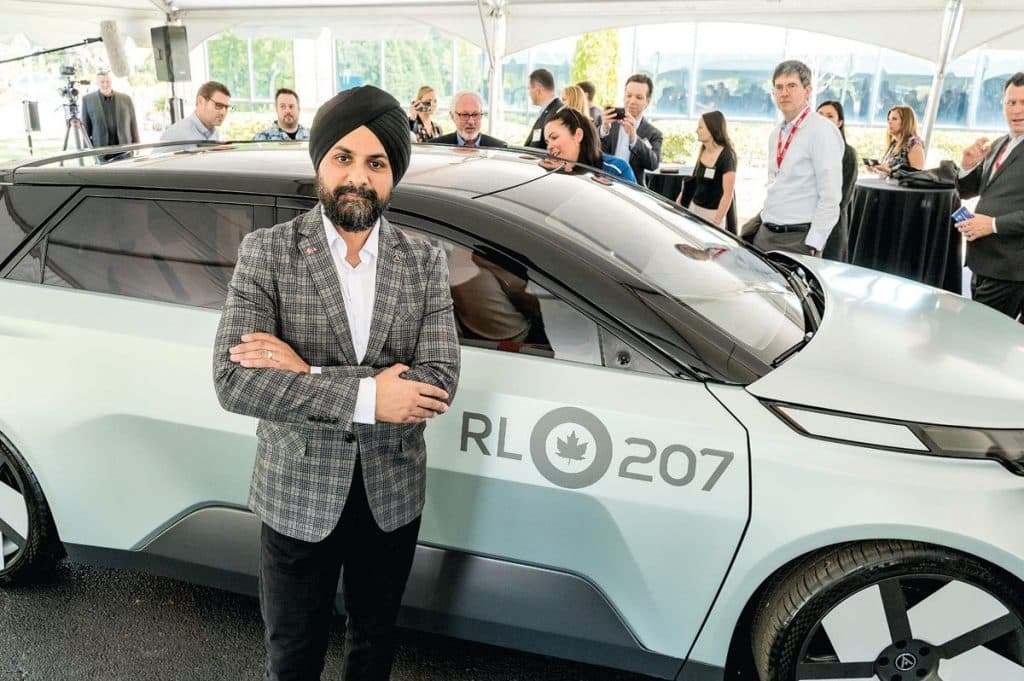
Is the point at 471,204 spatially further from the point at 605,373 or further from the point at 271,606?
the point at 271,606

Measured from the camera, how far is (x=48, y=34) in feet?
30.1

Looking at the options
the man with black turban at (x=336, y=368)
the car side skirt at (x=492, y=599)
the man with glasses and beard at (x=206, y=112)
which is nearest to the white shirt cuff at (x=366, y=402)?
the man with black turban at (x=336, y=368)

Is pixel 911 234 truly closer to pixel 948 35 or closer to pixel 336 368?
pixel 948 35

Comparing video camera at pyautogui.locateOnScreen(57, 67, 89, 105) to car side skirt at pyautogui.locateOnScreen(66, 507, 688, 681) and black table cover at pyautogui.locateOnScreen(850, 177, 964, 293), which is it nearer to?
black table cover at pyautogui.locateOnScreen(850, 177, 964, 293)

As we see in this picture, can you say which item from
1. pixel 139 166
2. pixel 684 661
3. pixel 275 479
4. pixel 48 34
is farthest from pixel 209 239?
pixel 48 34

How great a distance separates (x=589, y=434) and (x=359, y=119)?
81cm

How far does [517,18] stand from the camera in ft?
28.9

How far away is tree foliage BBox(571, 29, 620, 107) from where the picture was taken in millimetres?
15750

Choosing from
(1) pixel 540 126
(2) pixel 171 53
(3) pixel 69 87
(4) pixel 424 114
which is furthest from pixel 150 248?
(3) pixel 69 87

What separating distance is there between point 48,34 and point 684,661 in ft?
34.0

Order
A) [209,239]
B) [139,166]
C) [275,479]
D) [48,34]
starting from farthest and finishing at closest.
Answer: [48,34] < [139,166] < [209,239] < [275,479]

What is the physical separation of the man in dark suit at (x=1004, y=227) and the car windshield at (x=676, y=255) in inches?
68.8

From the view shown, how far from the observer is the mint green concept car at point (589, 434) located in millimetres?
1631

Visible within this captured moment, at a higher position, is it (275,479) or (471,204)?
(471,204)
